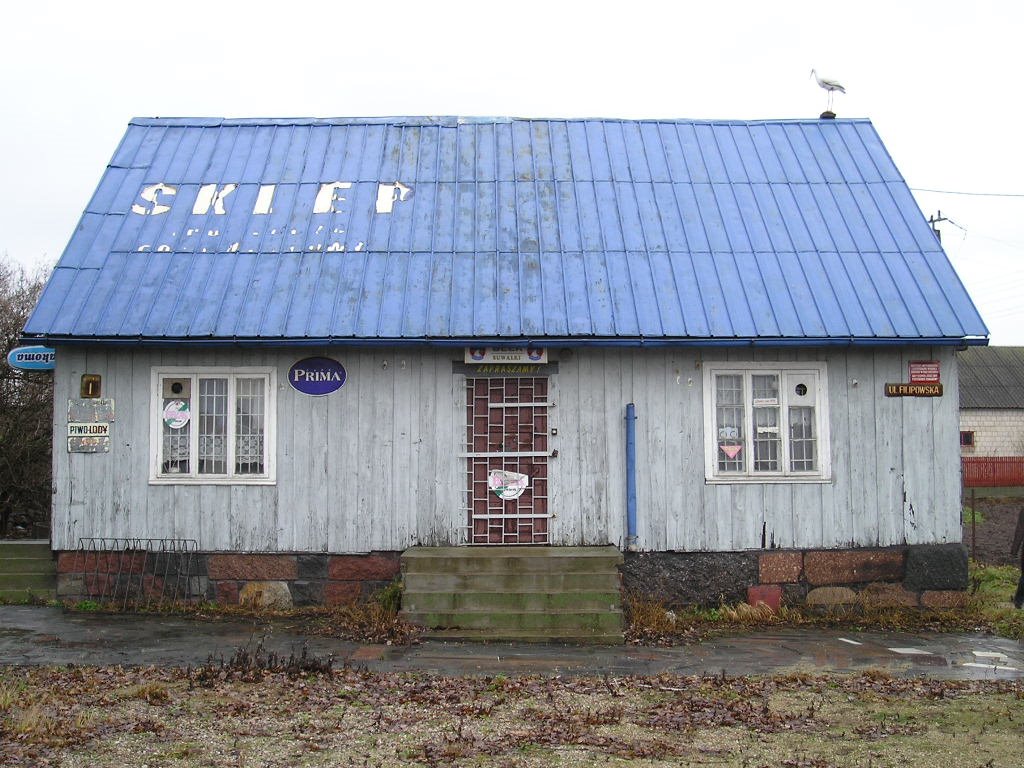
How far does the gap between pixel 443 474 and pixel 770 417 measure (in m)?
4.00

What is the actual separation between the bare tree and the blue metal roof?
702cm

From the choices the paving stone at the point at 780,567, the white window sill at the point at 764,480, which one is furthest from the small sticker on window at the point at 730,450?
the paving stone at the point at 780,567

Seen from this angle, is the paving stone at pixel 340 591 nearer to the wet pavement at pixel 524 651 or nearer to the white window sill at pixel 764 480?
the wet pavement at pixel 524 651

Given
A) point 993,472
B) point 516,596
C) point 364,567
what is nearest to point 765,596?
point 516,596

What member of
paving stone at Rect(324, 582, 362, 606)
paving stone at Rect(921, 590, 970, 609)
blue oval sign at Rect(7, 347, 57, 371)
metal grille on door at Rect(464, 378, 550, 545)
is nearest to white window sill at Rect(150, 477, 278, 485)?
paving stone at Rect(324, 582, 362, 606)

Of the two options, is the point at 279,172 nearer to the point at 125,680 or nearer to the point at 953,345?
the point at 125,680

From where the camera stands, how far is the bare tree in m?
18.4

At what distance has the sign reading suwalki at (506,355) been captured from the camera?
1167 centimetres

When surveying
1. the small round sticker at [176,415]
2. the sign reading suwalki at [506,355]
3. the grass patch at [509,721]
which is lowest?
the grass patch at [509,721]

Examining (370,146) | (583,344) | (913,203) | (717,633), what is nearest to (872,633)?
(717,633)

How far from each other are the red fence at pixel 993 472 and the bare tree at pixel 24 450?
29.2 metres

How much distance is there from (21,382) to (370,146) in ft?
31.1

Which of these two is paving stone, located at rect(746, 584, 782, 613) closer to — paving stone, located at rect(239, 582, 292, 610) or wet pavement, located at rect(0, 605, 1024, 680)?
wet pavement, located at rect(0, 605, 1024, 680)

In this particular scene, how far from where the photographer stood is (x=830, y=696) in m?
8.06
